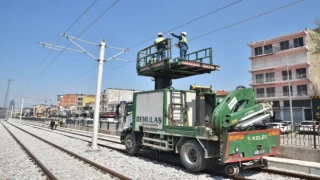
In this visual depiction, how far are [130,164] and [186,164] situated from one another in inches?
97.3

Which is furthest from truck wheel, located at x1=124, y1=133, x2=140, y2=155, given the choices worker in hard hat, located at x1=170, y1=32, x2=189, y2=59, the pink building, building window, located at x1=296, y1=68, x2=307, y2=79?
building window, located at x1=296, y1=68, x2=307, y2=79

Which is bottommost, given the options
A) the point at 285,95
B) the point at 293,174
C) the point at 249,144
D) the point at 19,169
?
the point at 19,169

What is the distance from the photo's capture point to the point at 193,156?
8180mm

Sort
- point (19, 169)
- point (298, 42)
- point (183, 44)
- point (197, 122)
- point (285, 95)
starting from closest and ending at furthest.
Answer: point (19, 169) → point (197, 122) → point (183, 44) → point (298, 42) → point (285, 95)

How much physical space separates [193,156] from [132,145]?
4.07 metres

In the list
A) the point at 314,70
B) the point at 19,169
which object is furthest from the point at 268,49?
the point at 19,169

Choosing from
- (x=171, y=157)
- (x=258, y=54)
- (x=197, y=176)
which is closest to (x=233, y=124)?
(x=197, y=176)

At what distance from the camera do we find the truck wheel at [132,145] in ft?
37.1

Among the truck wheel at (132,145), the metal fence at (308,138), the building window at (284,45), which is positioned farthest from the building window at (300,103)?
the truck wheel at (132,145)

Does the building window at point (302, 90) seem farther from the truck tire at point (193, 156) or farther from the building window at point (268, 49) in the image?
the truck tire at point (193, 156)

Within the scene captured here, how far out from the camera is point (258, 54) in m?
50.6

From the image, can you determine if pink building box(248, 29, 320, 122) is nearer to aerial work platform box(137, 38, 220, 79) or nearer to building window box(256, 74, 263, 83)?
building window box(256, 74, 263, 83)

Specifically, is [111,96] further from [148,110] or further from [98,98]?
[148,110]

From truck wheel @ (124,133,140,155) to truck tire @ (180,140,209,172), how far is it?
346 cm
